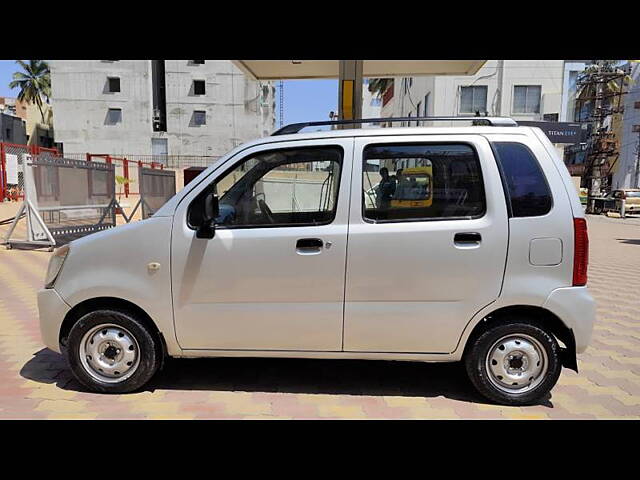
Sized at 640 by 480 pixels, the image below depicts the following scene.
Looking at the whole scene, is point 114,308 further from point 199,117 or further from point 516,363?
point 199,117

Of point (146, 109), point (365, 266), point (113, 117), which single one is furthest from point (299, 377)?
point (113, 117)

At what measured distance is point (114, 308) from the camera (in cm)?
350

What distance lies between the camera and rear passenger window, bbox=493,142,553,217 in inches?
128

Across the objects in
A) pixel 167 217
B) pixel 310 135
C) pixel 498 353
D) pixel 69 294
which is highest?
pixel 310 135

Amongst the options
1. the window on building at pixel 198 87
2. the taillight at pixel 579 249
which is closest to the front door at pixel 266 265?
the taillight at pixel 579 249

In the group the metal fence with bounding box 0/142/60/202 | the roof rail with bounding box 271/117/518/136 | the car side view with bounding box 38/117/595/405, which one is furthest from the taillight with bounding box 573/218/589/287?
the metal fence with bounding box 0/142/60/202

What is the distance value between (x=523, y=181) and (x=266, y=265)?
190cm

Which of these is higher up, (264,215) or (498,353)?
(264,215)

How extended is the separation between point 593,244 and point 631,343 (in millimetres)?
9766

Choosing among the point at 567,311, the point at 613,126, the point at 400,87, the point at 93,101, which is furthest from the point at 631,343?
the point at 613,126

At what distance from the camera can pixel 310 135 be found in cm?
353

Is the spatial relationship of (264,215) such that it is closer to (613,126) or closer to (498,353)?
(498,353)

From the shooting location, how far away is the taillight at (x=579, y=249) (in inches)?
126

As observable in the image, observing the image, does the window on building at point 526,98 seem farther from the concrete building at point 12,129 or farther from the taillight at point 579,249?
the concrete building at point 12,129
